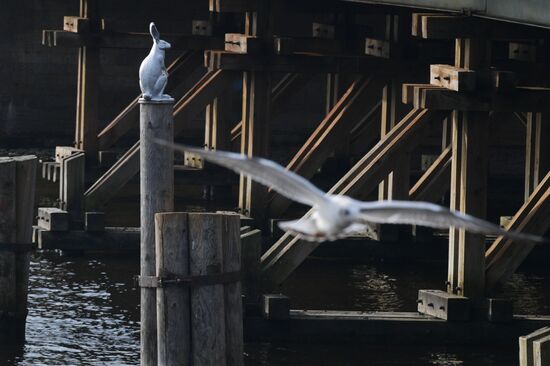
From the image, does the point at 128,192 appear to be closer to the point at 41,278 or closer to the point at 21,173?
the point at 41,278

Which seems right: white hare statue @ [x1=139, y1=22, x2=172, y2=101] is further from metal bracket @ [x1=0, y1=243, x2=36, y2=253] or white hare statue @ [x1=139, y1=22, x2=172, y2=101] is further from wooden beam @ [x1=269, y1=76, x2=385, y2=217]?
wooden beam @ [x1=269, y1=76, x2=385, y2=217]

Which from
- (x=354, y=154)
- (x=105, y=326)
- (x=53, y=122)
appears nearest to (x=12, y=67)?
(x=53, y=122)

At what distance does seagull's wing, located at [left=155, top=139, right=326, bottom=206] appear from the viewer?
8.82 metres

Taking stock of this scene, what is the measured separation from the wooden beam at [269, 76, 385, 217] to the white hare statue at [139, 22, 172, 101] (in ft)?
16.8

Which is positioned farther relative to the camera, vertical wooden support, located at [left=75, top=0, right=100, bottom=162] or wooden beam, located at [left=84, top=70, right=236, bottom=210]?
vertical wooden support, located at [left=75, top=0, right=100, bottom=162]

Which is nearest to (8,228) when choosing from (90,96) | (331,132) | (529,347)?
(331,132)

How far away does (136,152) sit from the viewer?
20.7m

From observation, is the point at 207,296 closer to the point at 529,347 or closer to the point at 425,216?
the point at 529,347

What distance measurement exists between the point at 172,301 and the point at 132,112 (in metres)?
11.2

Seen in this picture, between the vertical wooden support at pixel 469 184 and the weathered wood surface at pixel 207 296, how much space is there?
143 inches

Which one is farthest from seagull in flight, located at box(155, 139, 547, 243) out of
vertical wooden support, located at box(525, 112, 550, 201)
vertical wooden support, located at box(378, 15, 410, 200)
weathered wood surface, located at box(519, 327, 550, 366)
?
vertical wooden support, located at box(525, 112, 550, 201)

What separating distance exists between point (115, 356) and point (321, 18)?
16.4 metres

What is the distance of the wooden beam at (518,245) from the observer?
15.5 metres

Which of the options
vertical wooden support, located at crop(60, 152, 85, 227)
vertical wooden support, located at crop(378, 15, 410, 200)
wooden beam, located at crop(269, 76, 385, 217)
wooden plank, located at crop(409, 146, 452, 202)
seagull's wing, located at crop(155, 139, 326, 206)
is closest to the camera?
seagull's wing, located at crop(155, 139, 326, 206)
